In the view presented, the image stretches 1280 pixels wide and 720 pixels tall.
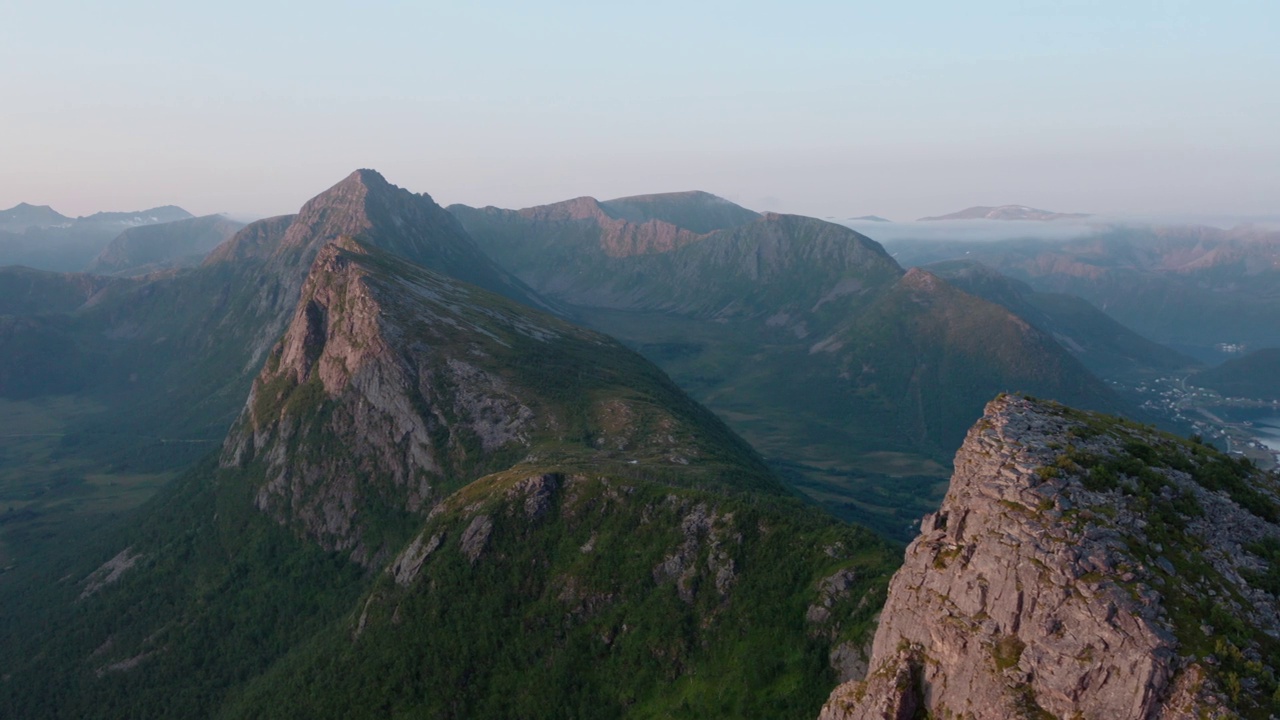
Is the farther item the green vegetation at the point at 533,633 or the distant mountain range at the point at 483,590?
the distant mountain range at the point at 483,590

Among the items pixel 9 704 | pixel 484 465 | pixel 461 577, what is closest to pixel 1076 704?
pixel 461 577

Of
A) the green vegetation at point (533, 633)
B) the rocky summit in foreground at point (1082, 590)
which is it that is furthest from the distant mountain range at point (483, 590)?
the rocky summit in foreground at point (1082, 590)

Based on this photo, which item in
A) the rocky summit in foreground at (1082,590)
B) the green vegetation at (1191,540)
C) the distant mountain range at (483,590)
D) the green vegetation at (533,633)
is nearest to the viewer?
the green vegetation at (1191,540)

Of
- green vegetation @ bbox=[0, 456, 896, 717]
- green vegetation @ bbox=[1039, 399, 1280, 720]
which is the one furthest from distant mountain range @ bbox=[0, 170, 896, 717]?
green vegetation @ bbox=[1039, 399, 1280, 720]

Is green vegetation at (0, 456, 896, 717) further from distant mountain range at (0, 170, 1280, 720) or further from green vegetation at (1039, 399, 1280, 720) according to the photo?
green vegetation at (1039, 399, 1280, 720)

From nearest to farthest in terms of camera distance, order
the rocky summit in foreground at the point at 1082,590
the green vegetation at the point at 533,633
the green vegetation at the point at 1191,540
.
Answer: the green vegetation at the point at 1191,540 → the rocky summit in foreground at the point at 1082,590 → the green vegetation at the point at 533,633

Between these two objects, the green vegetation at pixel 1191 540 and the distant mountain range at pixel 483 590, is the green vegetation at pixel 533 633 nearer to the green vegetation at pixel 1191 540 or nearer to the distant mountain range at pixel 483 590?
the distant mountain range at pixel 483 590

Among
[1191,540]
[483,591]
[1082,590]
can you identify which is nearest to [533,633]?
[483,591]
